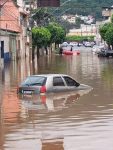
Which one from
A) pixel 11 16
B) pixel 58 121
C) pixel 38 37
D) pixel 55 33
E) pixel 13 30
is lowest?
pixel 58 121

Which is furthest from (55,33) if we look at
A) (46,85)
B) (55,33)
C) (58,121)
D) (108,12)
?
(58,121)

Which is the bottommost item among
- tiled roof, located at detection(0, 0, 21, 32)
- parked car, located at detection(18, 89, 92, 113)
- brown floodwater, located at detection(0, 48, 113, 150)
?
parked car, located at detection(18, 89, 92, 113)

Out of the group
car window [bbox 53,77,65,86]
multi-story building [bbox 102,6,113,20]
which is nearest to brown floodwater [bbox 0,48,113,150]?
car window [bbox 53,77,65,86]

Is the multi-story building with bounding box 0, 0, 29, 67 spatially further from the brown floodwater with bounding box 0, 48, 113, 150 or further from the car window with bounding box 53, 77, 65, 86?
the brown floodwater with bounding box 0, 48, 113, 150

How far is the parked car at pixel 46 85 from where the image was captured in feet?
89.6

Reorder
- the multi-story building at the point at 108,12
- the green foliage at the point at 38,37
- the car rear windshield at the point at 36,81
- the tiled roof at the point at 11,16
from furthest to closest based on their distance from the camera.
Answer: the multi-story building at the point at 108,12 < the green foliage at the point at 38,37 < the tiled roof at the point at 11,16 < the car rear windshield at the point at 36,81

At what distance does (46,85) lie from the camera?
27.6 metres

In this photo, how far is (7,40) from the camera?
77.8 metres

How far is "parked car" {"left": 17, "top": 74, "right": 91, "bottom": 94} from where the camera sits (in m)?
27.3

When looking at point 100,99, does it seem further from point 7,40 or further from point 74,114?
point 7,40

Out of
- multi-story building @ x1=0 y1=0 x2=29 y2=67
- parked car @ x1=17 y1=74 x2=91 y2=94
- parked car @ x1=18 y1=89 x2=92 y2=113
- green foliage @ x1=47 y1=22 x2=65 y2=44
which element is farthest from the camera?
green foliage @ x1=47 y1=22 x2=65 y2=44

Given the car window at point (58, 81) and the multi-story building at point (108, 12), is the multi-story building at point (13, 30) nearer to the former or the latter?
the car window at point (58, 81)

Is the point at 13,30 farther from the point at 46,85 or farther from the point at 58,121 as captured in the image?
the point at 58,121

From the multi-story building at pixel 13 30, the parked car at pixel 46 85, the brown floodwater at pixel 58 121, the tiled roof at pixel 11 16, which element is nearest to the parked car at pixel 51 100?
the brown floodwater at pixel 58 121
